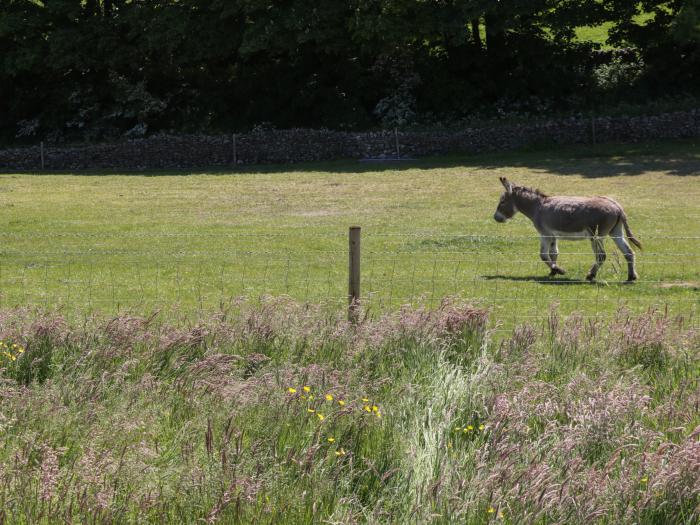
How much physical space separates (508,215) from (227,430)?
13.9m

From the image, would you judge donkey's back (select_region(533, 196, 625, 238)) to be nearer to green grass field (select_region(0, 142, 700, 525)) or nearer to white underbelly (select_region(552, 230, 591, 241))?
white underbelly (select_region(552, 230, 591, 241))

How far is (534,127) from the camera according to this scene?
141ft

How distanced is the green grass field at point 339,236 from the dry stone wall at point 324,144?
157 centimetres

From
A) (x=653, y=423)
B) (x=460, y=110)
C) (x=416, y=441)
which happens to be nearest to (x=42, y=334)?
(x=416, y=441)

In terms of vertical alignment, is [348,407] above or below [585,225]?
below

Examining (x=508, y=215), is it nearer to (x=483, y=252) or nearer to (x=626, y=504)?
(x=483, y=252)

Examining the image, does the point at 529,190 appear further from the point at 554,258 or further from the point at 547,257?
the point at 547,257

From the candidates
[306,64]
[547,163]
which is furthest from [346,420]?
[306,64]

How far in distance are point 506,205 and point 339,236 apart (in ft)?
16.3

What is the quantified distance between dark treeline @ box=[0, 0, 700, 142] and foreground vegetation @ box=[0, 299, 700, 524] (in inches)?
1393

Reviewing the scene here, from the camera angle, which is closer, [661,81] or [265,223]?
[265,223]

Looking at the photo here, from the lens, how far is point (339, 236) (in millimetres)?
23734

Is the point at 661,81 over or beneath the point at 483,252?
over

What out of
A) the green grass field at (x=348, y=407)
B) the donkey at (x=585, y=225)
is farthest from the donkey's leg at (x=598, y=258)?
the green grass field at (x=348, y=407)
